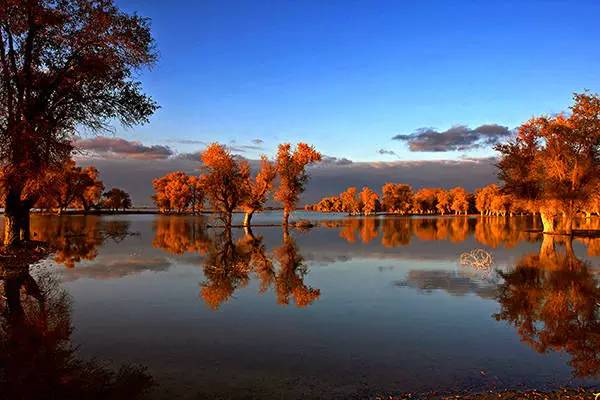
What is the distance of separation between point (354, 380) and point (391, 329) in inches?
195

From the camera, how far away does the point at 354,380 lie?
1041 cm

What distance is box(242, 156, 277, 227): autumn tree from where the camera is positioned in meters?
74.8

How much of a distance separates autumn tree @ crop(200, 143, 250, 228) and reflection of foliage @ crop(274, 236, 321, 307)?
38.0 metres

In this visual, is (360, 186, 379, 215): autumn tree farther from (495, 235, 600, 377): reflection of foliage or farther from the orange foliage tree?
(495, 235, 600, 377): reflection of foliage

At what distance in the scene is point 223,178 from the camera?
237 feet

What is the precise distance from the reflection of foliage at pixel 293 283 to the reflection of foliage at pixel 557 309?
25.0ft

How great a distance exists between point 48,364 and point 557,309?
56.0ft

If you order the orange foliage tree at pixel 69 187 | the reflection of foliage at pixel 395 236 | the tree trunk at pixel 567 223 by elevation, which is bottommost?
the reflection of foliage at pixel 395 236

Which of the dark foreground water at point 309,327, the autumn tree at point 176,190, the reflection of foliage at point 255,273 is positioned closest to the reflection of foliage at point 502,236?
the dark foreground water at point 309,327

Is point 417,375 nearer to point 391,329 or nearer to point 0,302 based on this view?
point 391,329

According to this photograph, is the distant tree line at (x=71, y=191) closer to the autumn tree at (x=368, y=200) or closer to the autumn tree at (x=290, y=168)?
the autumn tree at (x=290, y=168)

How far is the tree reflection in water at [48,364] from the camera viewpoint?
9391 millimetres

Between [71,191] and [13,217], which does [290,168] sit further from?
[71,191]

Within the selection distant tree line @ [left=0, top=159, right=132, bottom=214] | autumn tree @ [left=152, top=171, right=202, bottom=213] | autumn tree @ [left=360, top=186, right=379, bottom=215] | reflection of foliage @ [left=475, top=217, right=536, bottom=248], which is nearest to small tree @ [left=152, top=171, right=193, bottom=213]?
autumn tree @ [left=152, top=171, right=202, bottom=213]
